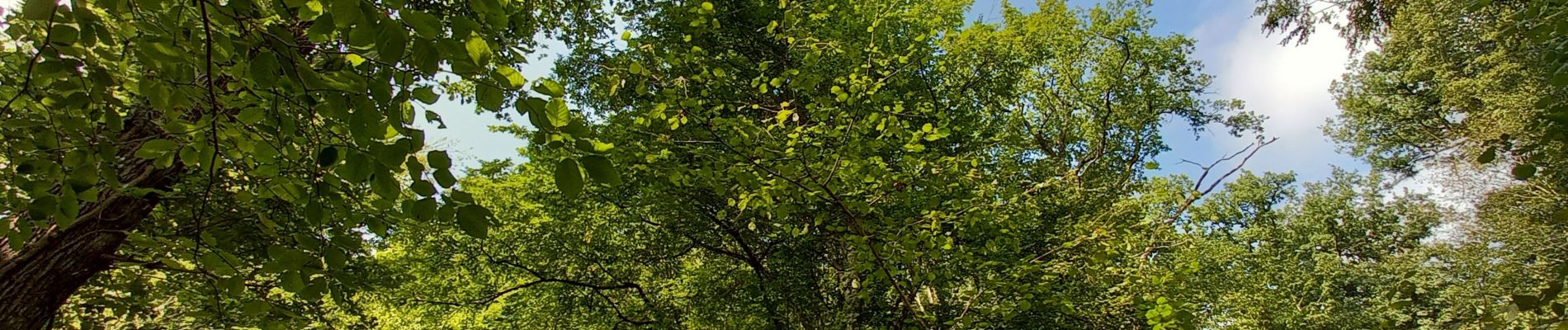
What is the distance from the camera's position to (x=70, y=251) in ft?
9.50

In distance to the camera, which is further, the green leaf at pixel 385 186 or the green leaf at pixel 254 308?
the green leaf at pixel 254 308

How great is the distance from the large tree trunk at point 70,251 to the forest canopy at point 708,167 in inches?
0.5

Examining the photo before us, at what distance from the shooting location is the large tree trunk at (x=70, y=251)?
8.87 ft

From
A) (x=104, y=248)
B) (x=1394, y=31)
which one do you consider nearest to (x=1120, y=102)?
(x=1394, y=31)

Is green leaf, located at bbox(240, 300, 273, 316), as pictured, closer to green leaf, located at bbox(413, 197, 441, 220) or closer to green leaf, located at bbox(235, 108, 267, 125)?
green leaf, located at bbox(235, 108, 267, 125)

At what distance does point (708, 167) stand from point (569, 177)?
2.20 metres

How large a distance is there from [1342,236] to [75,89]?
101ft

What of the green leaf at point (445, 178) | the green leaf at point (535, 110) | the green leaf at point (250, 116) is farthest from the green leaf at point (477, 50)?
the green leaf at point (250, 116)

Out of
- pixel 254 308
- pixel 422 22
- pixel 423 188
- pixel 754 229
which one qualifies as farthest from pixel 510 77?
pixel 754 229

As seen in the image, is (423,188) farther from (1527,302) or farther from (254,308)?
(1527,302)

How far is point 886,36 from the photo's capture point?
25.0 feet

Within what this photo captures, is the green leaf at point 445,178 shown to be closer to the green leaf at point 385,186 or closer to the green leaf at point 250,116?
the green leaf at point 385,186

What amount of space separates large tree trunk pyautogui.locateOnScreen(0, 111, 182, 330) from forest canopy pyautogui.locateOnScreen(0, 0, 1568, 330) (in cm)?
1

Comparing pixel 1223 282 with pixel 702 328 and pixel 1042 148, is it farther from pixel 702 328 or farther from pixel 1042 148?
pixel 702 328
